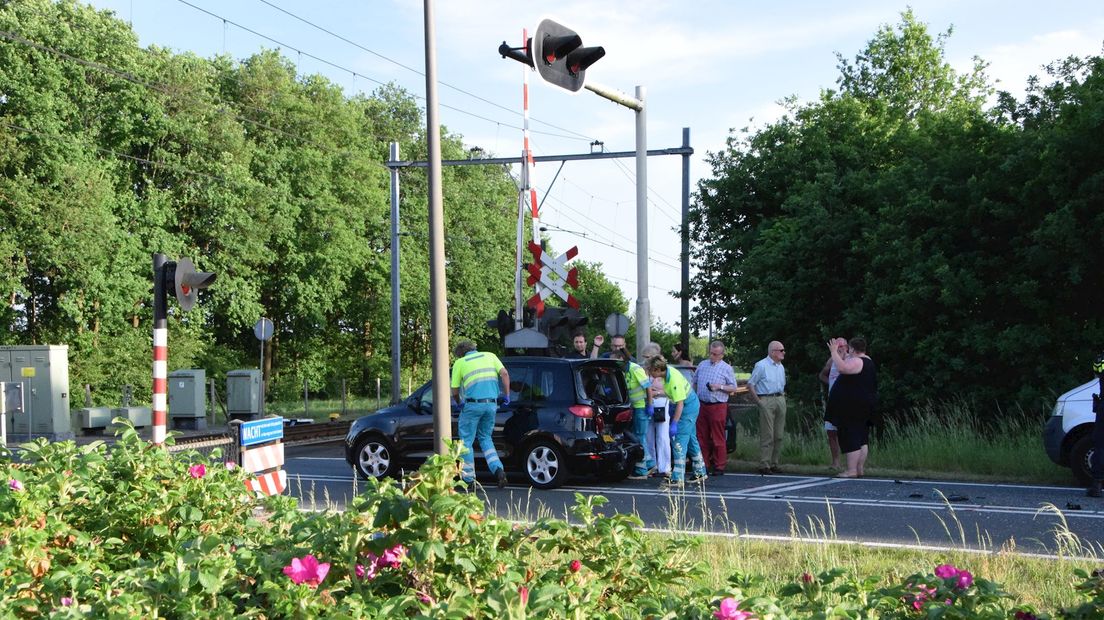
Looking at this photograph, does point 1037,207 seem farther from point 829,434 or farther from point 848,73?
point 848,73

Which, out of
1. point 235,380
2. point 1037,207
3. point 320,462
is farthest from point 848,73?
point 320,462

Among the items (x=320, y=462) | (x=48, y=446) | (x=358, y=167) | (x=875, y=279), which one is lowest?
(x=320, y=462)

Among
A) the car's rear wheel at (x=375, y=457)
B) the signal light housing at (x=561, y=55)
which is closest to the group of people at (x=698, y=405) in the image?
the car's rear wheel at (x=375, y=457)

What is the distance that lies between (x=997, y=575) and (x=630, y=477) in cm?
788

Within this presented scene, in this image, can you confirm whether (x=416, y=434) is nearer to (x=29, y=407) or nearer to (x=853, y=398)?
(x=853, y=398)

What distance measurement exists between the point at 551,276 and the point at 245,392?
16.0m

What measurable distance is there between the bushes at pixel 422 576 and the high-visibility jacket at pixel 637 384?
29.9 feet

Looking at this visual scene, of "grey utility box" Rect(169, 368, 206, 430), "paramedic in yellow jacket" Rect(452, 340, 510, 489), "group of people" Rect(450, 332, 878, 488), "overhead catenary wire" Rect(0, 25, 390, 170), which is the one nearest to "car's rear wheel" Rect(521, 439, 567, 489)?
"group of people" Rect(450, 332, 878, 488)

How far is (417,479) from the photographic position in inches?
172

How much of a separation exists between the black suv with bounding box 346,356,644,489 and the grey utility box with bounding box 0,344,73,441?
15553mm

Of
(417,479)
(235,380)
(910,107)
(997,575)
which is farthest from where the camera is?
(910,107)

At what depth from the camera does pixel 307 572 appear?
149 inches

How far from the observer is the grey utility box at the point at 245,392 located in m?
33.2

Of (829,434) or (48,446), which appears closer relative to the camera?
(48,446)
